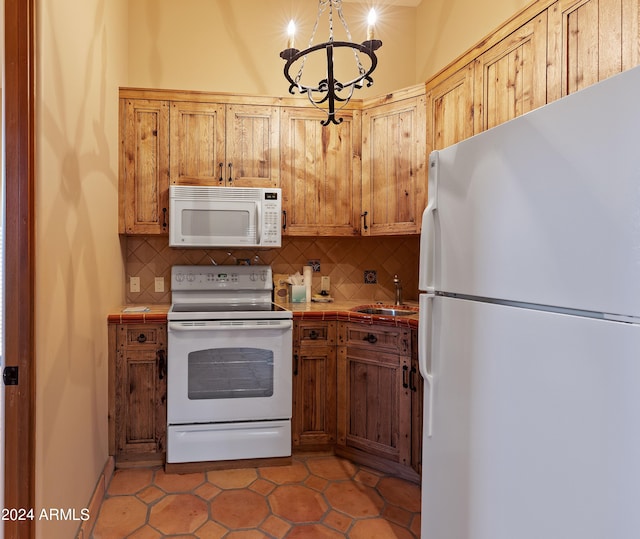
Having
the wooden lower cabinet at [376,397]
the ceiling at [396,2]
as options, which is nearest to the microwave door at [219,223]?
the wooden lower cabinet at [376,397]

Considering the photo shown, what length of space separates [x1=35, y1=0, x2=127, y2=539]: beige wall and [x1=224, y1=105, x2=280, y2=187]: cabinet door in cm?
74

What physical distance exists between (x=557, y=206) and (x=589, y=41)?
1.00 meters

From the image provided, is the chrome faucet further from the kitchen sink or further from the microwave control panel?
the microwave control panel

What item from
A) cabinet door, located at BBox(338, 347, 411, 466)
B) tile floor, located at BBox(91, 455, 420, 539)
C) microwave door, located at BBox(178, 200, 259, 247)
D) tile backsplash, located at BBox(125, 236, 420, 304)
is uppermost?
microwave door, located at BBox(178, 200, 259, 247)

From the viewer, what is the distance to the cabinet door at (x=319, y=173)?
2834 mm

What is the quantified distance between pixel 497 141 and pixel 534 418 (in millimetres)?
726

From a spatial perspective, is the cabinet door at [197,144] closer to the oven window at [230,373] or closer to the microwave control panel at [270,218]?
the microwave control panel at [270,218]

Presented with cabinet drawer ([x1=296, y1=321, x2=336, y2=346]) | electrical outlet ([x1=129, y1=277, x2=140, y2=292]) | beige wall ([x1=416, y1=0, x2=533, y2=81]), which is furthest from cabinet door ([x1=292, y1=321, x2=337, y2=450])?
beige wall ([x1=416, y1=0, x2=533, y2=81])

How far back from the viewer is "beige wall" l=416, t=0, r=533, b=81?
242cm

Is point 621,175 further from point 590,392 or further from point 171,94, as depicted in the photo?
point 171,94

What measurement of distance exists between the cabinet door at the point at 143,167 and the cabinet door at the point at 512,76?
1994 mm

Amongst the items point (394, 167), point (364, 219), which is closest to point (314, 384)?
point (364, 219)

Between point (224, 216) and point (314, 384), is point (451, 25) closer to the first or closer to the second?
point (224, 216)

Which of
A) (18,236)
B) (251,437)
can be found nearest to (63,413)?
(18,236)
